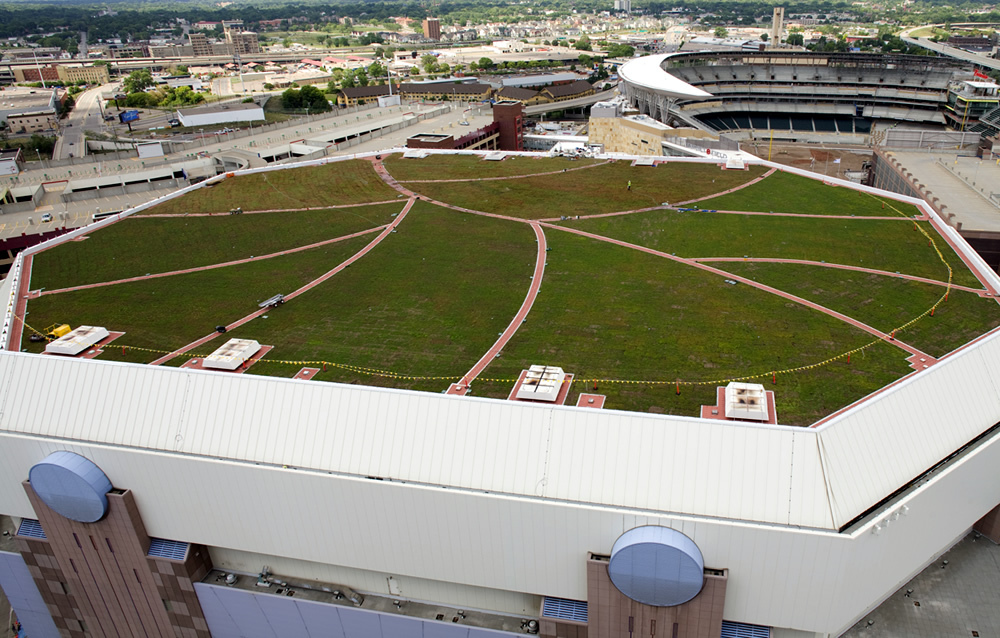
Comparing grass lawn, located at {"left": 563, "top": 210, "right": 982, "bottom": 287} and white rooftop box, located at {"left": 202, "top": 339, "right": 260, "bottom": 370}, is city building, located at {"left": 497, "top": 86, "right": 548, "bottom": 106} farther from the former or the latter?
white rooftop box, located at {"left": 202, "top": 339, "right": 260, "bottom": 370}

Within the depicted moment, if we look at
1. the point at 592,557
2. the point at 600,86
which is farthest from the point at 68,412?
the point at 600,86

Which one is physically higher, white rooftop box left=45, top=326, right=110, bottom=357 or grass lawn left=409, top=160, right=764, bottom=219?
grass lawn left=409, top=160, right=764, bottom=219

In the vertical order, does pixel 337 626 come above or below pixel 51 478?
below

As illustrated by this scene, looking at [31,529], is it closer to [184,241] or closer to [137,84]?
[184,241]

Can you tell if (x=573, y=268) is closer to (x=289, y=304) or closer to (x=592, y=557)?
(x=289, y=304)

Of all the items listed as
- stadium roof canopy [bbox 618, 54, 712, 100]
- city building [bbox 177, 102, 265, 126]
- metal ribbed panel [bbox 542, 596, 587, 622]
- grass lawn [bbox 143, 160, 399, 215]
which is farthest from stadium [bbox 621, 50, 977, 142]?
metal ribbed panel [bbox 542, 596, 587, 622]

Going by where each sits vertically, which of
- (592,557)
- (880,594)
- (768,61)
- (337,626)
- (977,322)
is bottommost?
(337,626)
